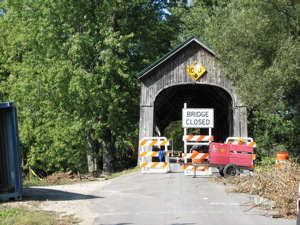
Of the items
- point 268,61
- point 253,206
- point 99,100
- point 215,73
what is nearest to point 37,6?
point 99,100

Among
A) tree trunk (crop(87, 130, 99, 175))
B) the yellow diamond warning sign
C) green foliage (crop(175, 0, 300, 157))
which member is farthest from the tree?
tree trunk (crop(87, 130, 99, 175))

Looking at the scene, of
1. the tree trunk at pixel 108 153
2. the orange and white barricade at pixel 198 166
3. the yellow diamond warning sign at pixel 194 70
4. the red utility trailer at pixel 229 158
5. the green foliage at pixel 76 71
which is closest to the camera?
the red utility trailer at pixel 229 158

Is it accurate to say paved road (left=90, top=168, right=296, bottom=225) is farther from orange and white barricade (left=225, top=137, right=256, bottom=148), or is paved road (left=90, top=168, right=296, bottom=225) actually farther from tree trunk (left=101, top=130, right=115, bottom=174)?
tree trunk (left=101, top=130, right=115, bottom=174)

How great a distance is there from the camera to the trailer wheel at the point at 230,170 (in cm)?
1555

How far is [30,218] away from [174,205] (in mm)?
3381

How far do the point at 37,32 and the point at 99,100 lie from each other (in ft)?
17.8

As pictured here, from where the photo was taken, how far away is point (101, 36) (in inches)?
1028

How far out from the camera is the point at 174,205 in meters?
10.2

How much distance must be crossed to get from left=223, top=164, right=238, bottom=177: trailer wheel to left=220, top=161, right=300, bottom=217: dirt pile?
1768 millimetres

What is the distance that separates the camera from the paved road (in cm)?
834

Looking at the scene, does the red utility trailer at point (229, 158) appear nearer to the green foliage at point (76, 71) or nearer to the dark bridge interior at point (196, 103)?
the dark bridge interior at point (196, 103)

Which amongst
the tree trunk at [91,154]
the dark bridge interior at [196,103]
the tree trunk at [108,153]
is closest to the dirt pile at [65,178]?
the tree trunk at [91,154]

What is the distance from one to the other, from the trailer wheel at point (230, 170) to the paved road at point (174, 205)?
68cm

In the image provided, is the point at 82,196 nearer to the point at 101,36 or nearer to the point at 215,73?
the point at 215,73
